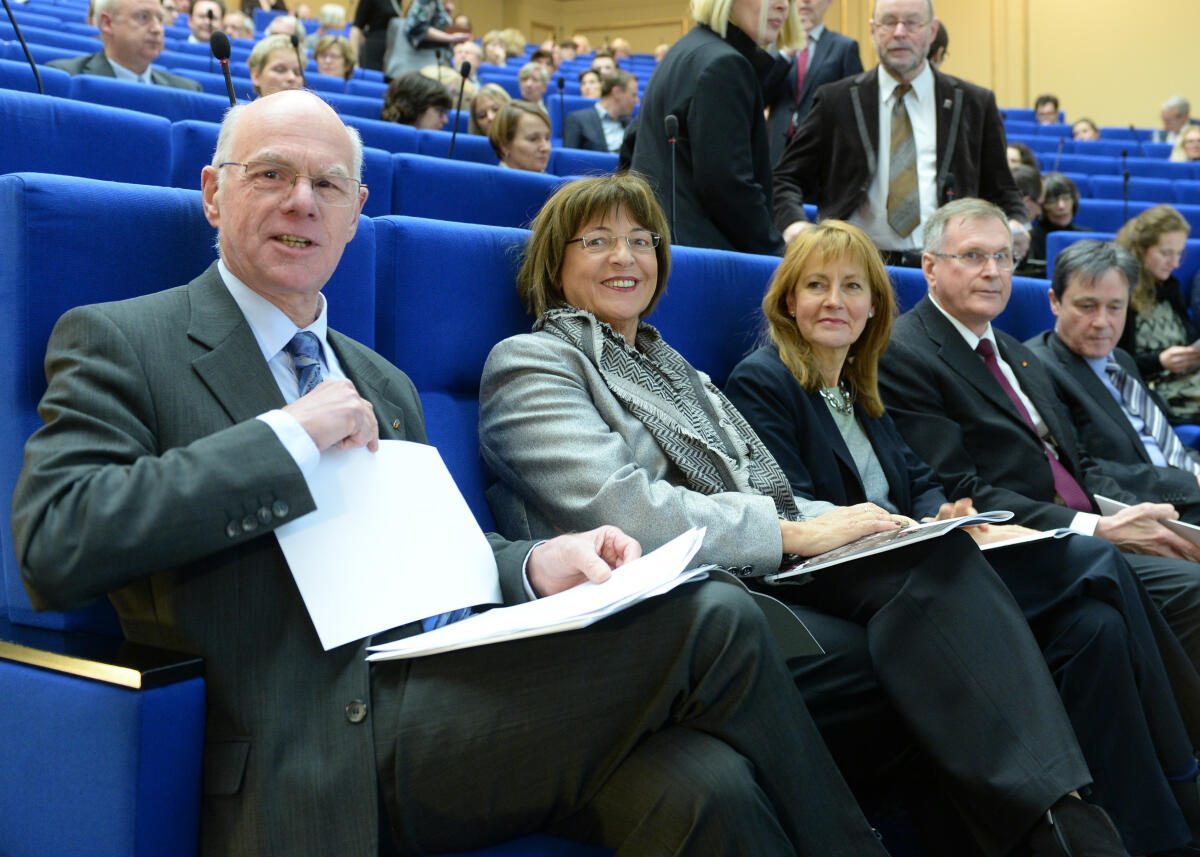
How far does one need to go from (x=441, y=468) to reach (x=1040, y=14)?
9.39 m

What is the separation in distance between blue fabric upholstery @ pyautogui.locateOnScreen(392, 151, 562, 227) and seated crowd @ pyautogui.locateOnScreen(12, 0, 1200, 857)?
0.51m

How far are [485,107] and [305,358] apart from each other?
305 cm

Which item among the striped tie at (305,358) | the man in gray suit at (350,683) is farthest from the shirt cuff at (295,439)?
the striped tie at (305,358)

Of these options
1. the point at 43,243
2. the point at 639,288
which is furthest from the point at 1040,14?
the point at 43,243

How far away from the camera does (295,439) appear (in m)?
0.87

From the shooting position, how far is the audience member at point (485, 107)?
3859 mm

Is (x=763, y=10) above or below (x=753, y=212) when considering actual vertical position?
above

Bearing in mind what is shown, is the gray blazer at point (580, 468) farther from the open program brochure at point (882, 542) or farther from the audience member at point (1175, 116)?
the audience member at point (1175, 116)

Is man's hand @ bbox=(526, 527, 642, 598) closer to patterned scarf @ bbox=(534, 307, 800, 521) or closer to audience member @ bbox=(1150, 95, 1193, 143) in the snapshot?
patterned scarf @ bbox=(534, 307, 800, 521)

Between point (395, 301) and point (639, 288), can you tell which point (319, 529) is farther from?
point (639, 288)

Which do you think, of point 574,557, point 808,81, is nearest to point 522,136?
point 808,81

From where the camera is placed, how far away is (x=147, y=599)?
34.9 inches

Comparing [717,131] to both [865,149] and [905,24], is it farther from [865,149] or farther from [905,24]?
[905,24]

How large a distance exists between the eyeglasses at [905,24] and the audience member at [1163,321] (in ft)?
2.77
